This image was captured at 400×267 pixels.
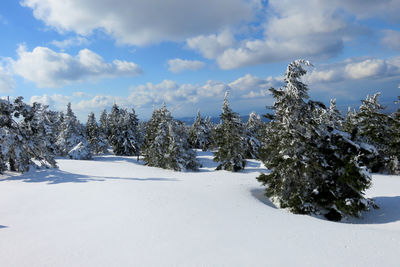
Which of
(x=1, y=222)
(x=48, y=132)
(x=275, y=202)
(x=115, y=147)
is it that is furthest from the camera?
(x=115, y=147)

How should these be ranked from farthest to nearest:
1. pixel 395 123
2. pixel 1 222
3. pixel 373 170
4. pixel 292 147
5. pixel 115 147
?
pixel 115 147
pixel 373 170
pixel 395 123
pixel 292 147
pixel 1 222

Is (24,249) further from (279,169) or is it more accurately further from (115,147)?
(115,147)

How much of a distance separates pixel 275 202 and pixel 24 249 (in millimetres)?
13509

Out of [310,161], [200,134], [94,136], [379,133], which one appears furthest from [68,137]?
[379,133]

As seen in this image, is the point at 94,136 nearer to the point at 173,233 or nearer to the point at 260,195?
the point at 260,195

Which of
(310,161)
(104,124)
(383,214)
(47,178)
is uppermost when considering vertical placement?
(104,124)

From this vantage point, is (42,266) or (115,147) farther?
(115,147)

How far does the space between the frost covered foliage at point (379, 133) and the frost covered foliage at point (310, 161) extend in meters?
18.6

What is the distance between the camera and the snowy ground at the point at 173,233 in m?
6.91

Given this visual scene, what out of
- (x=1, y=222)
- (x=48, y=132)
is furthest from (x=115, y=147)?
(x=1, y=222)

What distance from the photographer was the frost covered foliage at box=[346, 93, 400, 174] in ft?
91.3

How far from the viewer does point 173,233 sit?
8.54 m

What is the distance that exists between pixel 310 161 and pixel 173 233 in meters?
9.16

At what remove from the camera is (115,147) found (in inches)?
2087
